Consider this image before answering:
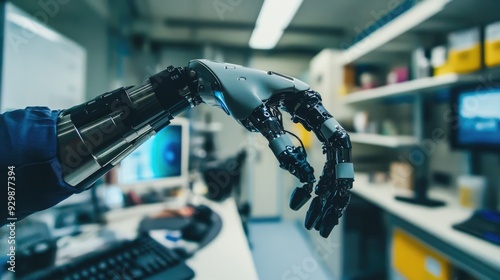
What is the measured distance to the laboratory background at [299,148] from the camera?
26.8 inches

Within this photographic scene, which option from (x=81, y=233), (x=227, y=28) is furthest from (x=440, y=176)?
(x=227, y=28)

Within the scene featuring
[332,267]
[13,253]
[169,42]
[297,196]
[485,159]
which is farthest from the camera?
[169,42]

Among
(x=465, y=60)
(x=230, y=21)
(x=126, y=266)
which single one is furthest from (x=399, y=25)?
(x=126, y=266)

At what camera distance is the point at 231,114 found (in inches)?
14.2

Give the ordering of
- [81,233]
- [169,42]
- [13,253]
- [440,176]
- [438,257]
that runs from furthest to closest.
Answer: [169,42] → [440,176] → [438,257] → [81,233] → [13,253]

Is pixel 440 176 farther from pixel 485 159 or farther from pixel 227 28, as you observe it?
pixel 227 28

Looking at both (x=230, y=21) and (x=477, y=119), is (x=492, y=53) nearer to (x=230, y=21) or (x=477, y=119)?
(x=477, y=119)

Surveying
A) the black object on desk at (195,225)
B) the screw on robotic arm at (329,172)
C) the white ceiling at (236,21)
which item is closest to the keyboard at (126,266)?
the black object on desk at (195,225)

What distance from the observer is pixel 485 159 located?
137 cm

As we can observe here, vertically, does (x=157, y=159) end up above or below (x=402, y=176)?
above

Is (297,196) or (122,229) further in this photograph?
(122,229)

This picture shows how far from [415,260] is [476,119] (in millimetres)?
790

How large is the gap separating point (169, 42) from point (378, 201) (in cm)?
303

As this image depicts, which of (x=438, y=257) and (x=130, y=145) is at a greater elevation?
(x=130, y=145)
